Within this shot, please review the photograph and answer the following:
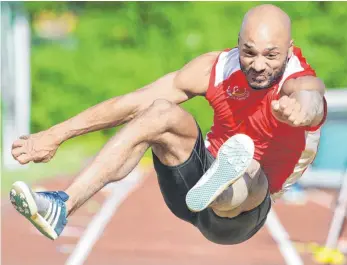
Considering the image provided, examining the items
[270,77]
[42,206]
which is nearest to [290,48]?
[270,77]

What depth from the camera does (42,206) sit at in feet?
15.2

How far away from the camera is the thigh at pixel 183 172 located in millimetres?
5254

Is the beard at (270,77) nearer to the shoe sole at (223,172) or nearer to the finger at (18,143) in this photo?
the shoe sole at (223,172)

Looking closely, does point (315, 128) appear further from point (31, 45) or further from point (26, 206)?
point (31, 45)

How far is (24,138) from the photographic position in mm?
5055

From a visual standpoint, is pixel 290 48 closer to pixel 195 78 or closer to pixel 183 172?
pixel 195 78

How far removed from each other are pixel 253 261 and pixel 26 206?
510cm

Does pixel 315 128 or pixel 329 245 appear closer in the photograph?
pixel 315 128

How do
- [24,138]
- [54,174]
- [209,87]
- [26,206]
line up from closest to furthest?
[26,206], [24,138], [209,87], [54,174]

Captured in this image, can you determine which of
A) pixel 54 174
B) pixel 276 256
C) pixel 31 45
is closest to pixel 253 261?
pixel 276 256

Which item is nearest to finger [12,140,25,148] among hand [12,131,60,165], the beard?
hand [12,131,60,165]

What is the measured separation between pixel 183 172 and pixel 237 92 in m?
0.50

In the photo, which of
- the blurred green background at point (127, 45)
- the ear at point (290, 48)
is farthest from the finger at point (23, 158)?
the blurred green background at point (127, 45)

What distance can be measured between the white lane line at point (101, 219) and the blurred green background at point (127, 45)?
1.01m
